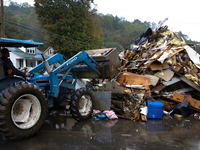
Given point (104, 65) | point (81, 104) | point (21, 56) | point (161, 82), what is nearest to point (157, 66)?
point (161, 82)

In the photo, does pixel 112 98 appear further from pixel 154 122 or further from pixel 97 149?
pixel 97 149

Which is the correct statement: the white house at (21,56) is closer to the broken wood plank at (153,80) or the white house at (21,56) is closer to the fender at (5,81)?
the broken wood plank at (153,80)

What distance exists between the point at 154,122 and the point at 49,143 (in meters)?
3.78

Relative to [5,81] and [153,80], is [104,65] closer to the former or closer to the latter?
[153,80]

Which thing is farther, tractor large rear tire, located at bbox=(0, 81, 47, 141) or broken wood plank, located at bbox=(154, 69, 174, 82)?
broken wood plank, located at bbox=(154, 69, 174, 82)

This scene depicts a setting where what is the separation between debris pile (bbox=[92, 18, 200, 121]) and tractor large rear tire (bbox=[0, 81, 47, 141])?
134 inches

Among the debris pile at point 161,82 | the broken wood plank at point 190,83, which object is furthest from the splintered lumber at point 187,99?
the broken wood plank at point 190,83

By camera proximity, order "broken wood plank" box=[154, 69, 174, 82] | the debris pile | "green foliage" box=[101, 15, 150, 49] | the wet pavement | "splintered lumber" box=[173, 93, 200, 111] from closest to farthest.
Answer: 1. the wet pavement
2. the debris pile
3. "splintered lumber" box=[173, 93, 200, 111]
4. "broken wood plank" box=[154, 69, 174, 82]
5. "green foliage" box=[101, 15, 150, 49]

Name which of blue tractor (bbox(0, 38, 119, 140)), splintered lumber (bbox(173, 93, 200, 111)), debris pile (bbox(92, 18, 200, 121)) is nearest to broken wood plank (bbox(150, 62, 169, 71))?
debris pile (bbox(92, 18, 200, 121))

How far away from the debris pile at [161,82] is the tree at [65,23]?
15.1 meters

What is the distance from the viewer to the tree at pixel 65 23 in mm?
22844

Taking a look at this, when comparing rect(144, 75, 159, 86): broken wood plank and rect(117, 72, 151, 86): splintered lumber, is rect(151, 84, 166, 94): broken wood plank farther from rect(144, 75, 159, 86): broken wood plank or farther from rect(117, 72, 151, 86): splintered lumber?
rect(117, 72, 151, 86): splintered lumber

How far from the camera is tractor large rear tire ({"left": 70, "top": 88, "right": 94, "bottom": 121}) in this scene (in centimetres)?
537

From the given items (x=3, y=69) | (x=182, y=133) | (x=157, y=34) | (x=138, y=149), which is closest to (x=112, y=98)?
(x=182, y=133)
